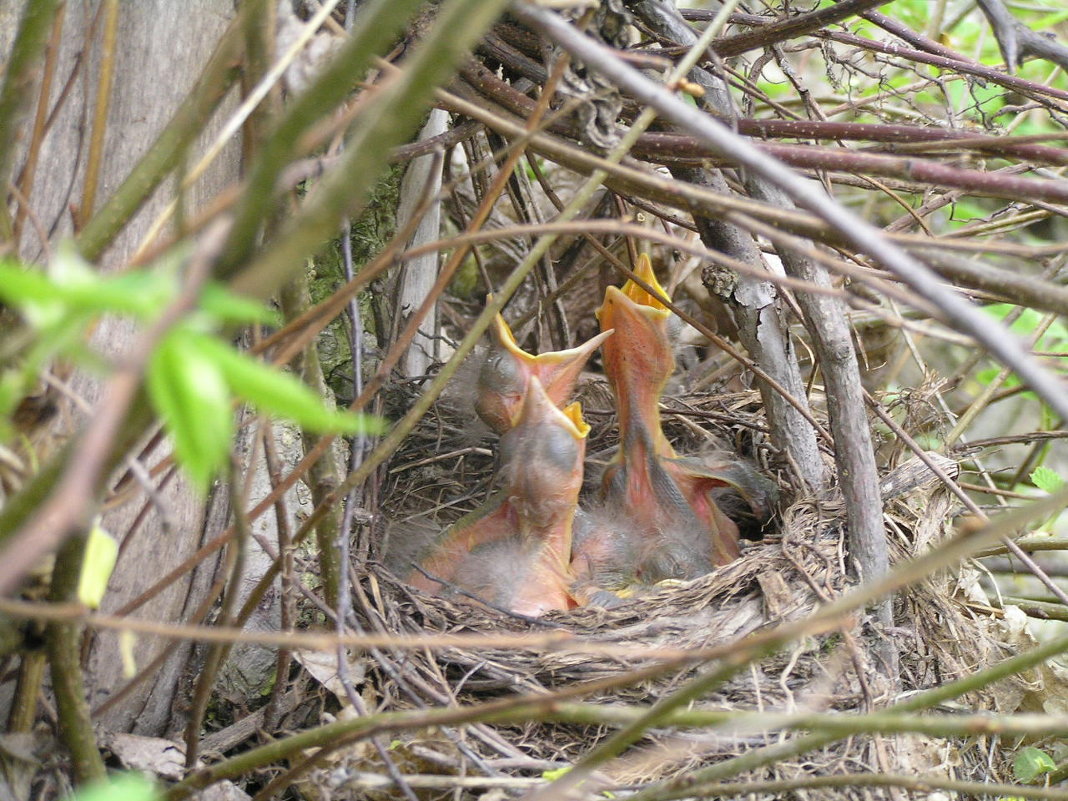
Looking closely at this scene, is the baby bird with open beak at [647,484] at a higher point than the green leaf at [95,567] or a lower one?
higher

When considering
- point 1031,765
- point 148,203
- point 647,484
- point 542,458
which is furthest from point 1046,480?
point 148,203

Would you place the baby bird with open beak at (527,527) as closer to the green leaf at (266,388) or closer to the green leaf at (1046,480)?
the green leaf at (1046,480)

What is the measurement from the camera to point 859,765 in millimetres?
1199

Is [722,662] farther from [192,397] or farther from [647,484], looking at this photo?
[192,397]

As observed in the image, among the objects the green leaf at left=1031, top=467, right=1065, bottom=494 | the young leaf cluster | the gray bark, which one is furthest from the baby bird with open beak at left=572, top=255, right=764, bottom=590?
the young leaf cluster

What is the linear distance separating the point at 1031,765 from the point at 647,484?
817mm

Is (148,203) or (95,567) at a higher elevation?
(148,203)

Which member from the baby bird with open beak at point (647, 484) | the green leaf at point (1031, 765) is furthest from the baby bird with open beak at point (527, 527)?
the green leaf at point (1031, 765)

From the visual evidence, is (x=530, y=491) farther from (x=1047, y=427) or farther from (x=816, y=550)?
(x=1047, y=427)

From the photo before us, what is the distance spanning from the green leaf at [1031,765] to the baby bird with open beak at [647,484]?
0.60 m

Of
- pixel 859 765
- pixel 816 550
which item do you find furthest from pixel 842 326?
pixel 859 765

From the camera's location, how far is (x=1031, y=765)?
1522 mm

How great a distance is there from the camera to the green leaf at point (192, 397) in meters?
0.36

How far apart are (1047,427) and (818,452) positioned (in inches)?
46.2
